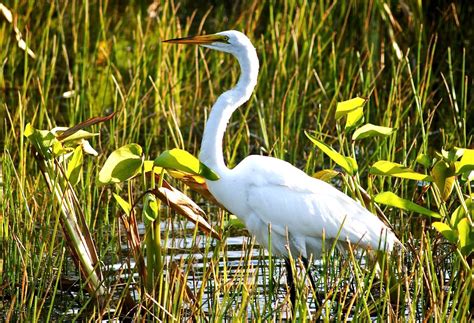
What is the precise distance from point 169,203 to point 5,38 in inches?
110

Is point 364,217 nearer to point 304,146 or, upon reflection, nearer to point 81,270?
point 81,270

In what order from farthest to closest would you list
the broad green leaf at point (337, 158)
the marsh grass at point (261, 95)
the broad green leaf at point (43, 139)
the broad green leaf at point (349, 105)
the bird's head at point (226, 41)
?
the marsh grass at point (261, 95), the bird's head at point (226, 41), the broad green leaf at point (349, 105), the broad green leaf at point (337, 158), the broad green leaf at point (43, 139)

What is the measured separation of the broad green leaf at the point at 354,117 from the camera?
9.58 ft

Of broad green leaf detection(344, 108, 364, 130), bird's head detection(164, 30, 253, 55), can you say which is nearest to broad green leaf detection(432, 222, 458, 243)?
broad green leaf detection(344, 108, 364, 130)

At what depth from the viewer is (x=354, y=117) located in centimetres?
294

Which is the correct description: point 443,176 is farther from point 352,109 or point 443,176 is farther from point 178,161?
point 178,161

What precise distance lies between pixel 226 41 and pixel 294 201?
23.0 inches

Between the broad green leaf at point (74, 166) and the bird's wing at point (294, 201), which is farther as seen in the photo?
the bird's wing at point (294, 201)

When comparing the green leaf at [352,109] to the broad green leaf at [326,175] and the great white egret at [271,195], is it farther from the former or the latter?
the great white egret at [271,195]

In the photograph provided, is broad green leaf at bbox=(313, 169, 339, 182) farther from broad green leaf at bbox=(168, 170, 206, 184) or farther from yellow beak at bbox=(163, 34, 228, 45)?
yellow beak at bbox=(163, 34, 228, 45)

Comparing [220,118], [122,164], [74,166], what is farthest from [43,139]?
[220,118]

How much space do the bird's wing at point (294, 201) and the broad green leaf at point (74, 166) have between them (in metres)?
0.64

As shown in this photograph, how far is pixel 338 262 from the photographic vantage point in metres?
3.38

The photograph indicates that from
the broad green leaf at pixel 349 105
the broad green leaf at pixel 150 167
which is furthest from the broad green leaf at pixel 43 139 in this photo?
the broad green leaf at pixel 349 105
